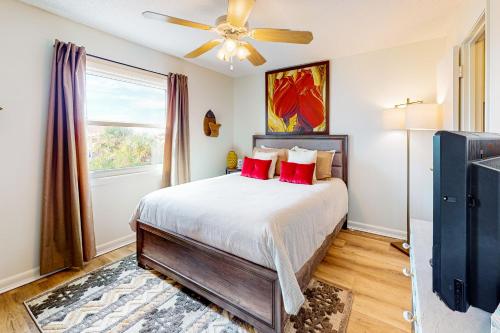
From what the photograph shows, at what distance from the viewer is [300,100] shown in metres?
3.81

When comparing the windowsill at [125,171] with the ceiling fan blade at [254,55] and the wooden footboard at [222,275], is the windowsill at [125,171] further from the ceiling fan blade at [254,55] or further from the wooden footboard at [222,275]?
the ceiling fan blade at [254,55]

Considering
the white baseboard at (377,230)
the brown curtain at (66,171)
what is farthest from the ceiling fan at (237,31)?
the white baseboard at (377,230)

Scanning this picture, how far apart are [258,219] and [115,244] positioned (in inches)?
87.0

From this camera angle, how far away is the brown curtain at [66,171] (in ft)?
7.45

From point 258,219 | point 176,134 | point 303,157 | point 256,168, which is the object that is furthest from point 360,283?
point 176,134

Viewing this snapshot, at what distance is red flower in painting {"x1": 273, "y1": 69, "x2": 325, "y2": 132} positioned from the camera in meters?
3.67

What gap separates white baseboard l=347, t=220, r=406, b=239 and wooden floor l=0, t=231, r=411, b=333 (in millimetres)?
148

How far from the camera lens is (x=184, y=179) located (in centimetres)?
351

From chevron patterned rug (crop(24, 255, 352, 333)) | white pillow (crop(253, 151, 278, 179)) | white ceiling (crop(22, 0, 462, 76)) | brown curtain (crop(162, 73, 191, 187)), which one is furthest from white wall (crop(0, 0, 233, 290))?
white pillow (crop(253, 151, 278, 179))

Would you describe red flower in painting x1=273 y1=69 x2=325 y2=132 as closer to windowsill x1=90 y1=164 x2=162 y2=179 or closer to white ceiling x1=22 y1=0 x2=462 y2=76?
white ceiling x1=22 y1=0 x2=462 y2=76

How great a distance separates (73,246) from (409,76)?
438 centimetres

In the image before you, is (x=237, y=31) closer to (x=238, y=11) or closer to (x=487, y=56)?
(x=238, y=11)

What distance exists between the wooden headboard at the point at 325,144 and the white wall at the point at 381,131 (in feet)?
0.37

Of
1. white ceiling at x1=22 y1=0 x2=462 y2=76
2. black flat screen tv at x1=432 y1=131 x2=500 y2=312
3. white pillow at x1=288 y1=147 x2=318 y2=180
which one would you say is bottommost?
black flat screen tv at x1=432 y1=131 x2=500 y2=312
